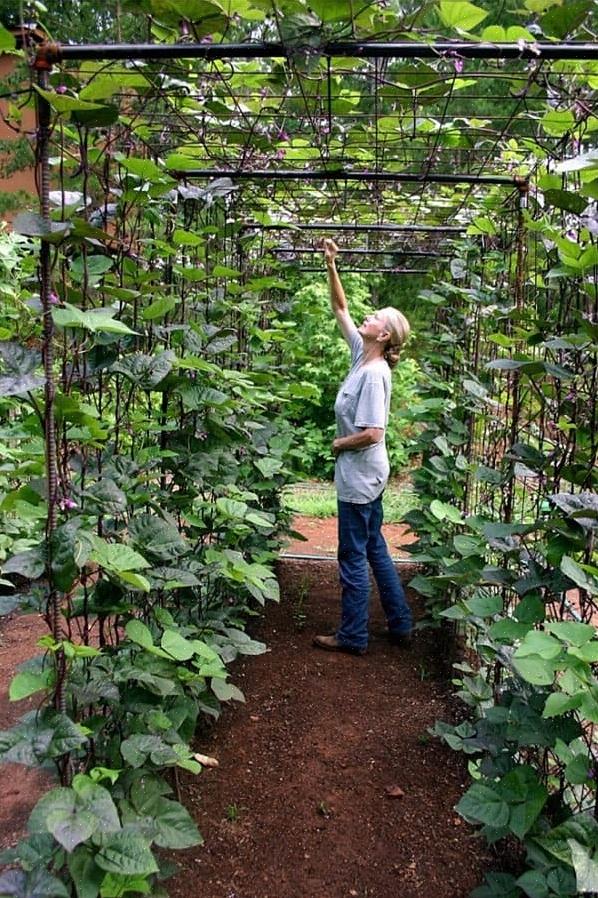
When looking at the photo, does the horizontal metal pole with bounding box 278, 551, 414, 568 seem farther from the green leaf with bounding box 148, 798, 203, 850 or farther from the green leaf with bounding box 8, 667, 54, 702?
the green leaf with bounding box 8, 667, 54, 702

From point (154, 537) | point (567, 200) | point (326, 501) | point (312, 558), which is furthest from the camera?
point (326, 501)

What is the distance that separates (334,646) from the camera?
3.38 m

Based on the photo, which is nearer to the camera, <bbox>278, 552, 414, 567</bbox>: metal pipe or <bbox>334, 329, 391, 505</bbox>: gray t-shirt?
<bbox>334, 329, 391, 505</bbox>: gray t-shirt

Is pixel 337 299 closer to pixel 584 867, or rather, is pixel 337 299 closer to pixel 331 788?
pixel 331 788

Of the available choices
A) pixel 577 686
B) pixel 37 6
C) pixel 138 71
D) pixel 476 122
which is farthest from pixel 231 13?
pixel 577 686

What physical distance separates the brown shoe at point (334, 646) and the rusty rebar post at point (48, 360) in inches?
83.5

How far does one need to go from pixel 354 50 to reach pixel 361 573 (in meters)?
2.26

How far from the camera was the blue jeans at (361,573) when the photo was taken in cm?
328

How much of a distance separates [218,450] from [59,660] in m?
1.00

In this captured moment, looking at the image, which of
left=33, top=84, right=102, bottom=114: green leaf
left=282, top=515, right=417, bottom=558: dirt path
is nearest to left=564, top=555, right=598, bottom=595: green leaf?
left=33, top=84, right=102, bottom=114: green leaf

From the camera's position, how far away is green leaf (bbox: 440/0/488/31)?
4.75 feet

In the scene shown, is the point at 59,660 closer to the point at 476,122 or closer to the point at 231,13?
the point at 231,13

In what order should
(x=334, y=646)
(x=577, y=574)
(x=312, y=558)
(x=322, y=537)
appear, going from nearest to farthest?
(x=577, y=574) < (x=334, y=646) < (x=312, y=558) < (x=322, y=537)

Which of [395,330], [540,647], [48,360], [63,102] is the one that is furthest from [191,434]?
[395,330]
